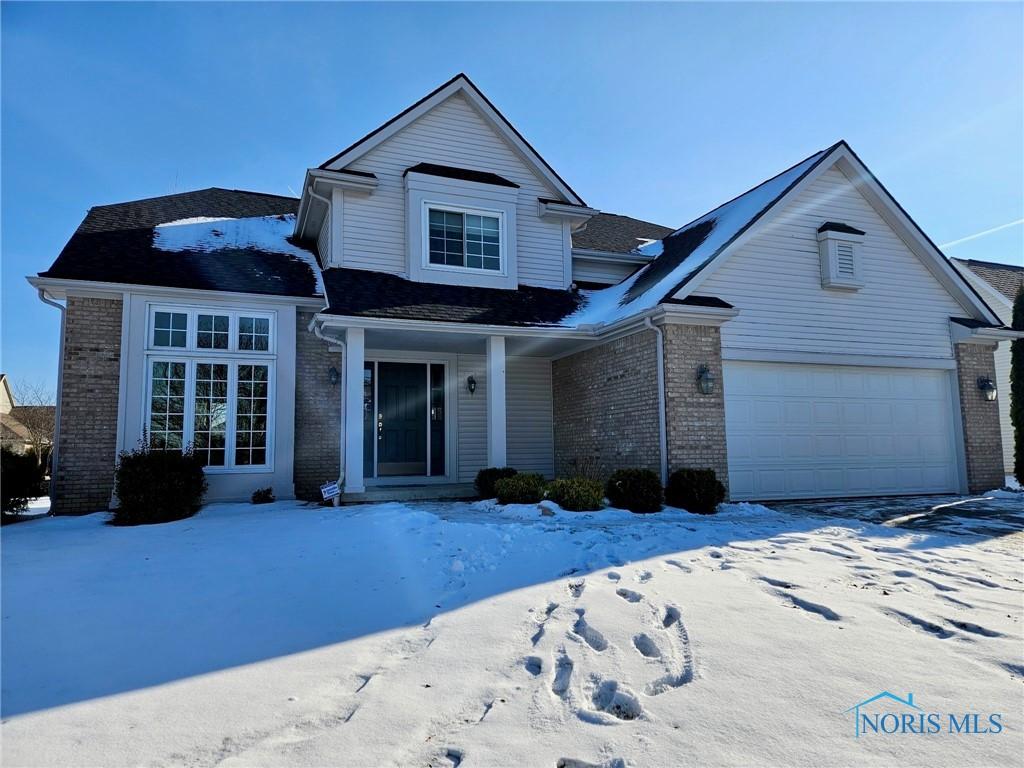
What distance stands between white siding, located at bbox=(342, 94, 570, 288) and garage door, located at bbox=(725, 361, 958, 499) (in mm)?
4666

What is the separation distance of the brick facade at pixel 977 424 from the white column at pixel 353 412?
442 inches

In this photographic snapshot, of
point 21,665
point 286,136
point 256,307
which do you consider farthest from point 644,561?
point 286,136

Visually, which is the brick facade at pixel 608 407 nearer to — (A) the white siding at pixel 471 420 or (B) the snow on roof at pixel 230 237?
(A) the white siding at pixel 471 420

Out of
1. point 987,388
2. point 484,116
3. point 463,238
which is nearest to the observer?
point 987,388

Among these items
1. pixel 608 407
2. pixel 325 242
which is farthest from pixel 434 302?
pixel 608 407

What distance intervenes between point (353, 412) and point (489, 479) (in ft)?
8.06

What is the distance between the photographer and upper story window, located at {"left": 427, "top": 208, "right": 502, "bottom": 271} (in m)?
12.1

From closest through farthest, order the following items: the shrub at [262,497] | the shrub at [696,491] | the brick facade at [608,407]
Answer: the shrub at [696,491] → the shrub at [262,497] → the brick facade at [608,407]

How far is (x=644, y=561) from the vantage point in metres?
5.72

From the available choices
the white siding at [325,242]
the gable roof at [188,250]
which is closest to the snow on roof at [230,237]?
the gable roof at [188,250]

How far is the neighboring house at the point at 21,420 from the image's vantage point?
934 inches

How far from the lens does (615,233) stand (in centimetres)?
1631

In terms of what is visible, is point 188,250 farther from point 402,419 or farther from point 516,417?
point 516,417

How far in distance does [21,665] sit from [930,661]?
4937 mm
